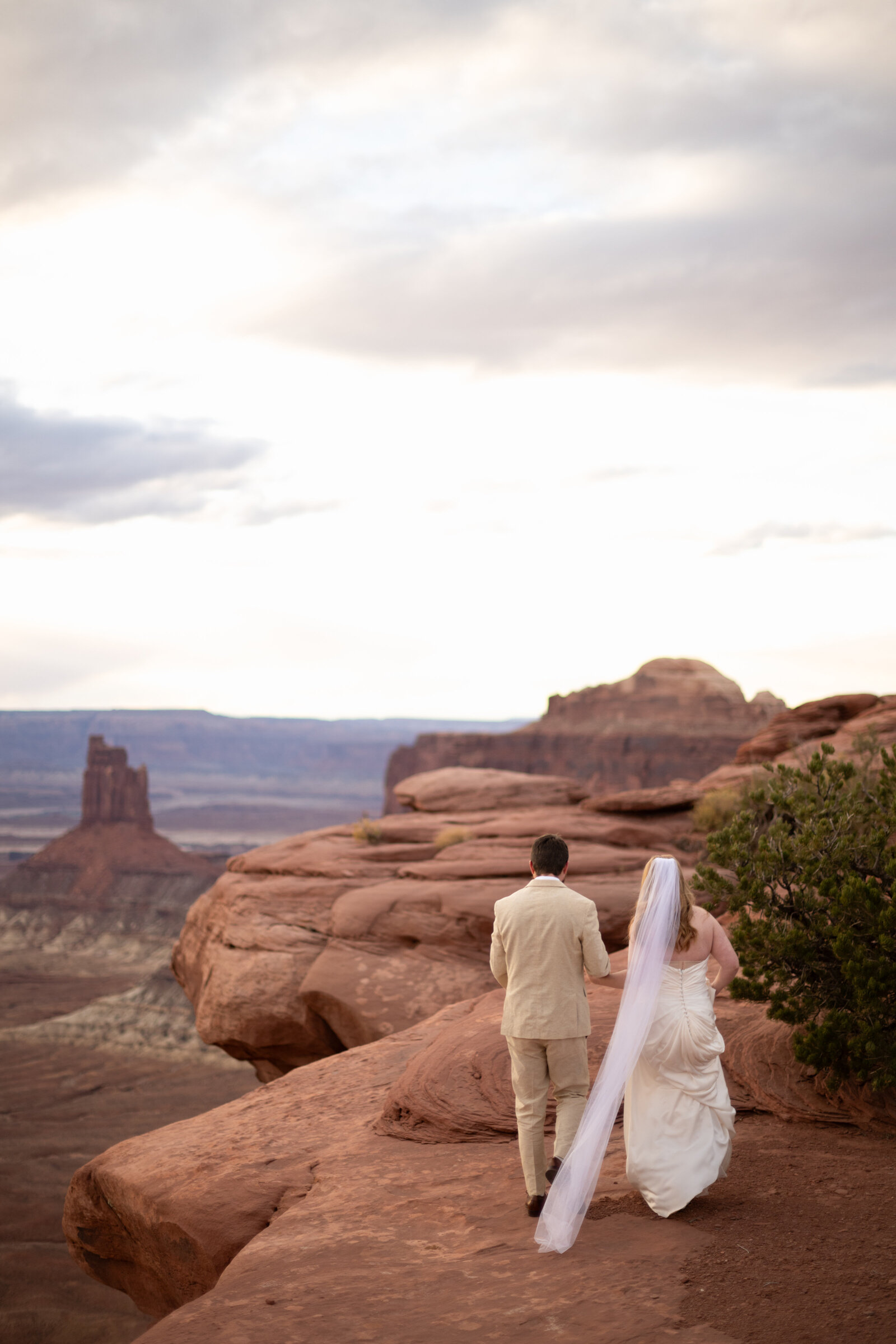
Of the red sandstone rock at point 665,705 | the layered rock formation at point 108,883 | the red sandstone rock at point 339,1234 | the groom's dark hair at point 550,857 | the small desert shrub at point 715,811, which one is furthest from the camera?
the layered rock formation at point 108,883

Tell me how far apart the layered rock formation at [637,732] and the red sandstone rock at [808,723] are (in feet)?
165

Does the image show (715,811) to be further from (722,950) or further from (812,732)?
(722,950)

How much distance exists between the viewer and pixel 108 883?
98.7m

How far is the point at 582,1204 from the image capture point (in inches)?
215

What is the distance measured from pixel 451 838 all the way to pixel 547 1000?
12.9 metres

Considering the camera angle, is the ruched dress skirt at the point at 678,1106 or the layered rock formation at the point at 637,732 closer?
the ruched dress skirt at the point at 678,1106

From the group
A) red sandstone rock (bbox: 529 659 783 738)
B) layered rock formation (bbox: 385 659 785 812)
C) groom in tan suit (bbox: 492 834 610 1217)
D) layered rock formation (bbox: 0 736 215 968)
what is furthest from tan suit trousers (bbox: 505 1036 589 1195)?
layered rock formation (bbox: 0 736 215 968)

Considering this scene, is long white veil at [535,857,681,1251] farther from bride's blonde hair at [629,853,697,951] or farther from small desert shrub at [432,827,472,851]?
small desert shrub at [432,827,472,851]

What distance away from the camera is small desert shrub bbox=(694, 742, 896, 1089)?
684 centimetres

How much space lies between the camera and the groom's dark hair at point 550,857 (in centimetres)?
587

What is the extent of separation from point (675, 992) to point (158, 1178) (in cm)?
462

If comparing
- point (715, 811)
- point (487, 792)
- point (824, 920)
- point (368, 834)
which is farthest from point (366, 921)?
point (824, 920)

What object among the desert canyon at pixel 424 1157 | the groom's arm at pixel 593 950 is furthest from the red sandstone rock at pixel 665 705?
the groom's arm at pixel 593 950

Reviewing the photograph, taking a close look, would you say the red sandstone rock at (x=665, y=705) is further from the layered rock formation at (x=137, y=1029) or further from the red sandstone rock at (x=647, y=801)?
the red sandstone rock at (x=647, y=801)
